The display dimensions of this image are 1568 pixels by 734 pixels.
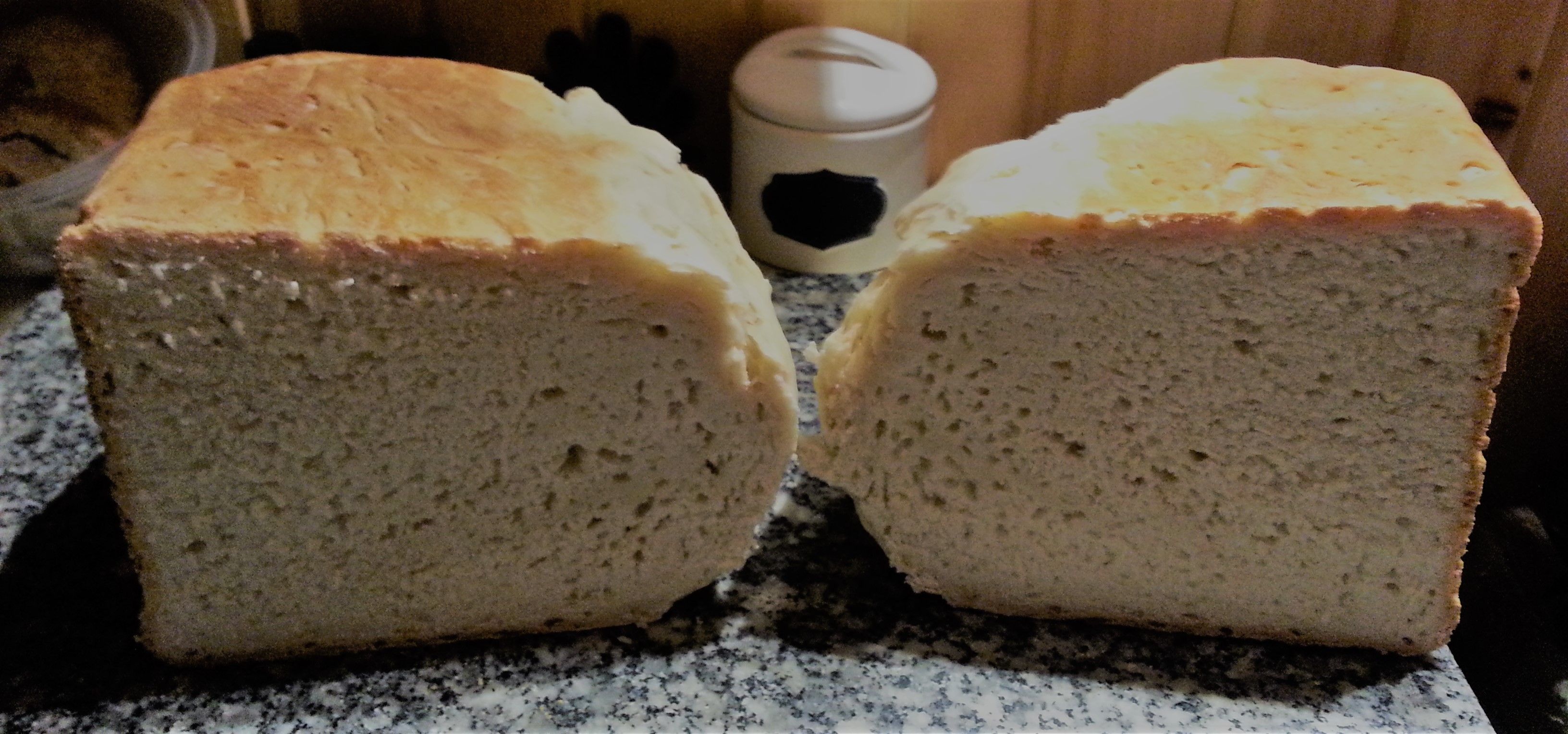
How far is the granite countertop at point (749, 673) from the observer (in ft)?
4.07

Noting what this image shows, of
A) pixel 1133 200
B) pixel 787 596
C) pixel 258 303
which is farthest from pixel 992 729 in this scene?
pixel 258 303

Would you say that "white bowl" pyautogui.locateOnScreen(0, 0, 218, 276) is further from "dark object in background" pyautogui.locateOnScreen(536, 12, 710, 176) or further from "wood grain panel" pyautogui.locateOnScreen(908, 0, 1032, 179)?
"wood grain panel" pyautogui.locateOnScreen(908, 0, 1032, 179)

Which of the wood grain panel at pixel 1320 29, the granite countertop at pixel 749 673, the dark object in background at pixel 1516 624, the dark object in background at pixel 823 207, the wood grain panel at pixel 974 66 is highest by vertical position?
the wood grain panel at pixel 1320 29

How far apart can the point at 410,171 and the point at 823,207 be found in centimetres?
75

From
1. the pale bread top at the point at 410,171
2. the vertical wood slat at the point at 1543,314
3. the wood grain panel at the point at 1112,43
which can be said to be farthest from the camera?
the wood grain panel at the point at 1112,43

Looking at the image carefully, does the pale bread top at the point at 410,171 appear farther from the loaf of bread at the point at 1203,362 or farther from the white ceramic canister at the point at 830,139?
the white ceramic canister at the point at 830,139

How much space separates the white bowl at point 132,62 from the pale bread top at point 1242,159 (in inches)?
48.6

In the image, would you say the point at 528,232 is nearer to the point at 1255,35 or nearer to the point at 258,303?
the point at 258,303

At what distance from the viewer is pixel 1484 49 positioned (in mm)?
1696

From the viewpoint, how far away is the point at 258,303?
3.56ft

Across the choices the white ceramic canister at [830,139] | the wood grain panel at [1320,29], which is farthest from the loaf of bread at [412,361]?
the wood grain panel at [1320,29]

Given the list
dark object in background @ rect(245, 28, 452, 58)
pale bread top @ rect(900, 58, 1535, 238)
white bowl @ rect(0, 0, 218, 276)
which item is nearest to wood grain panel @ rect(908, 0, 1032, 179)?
pale bread top @ rect(900, 58, 1535, 238)

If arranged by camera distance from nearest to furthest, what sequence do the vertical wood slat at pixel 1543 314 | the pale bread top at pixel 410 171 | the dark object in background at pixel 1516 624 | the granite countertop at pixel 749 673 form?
1. the pale bread top at pixel 410 171
2. the granite countertop at pixel 749 673
3. the dark object in background at pixel 1516 624
4. the vertical wood slat at pixel 1543 314

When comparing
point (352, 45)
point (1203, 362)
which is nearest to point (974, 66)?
point (1203, 362)
